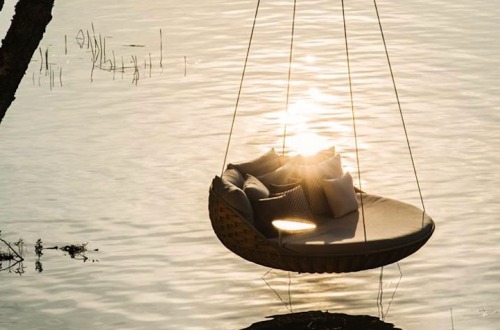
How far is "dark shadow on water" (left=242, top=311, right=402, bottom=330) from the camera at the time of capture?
12.8 metres

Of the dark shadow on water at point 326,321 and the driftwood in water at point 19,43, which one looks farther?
the dark shadow on water at point 326,321

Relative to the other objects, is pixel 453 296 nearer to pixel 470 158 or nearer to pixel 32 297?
pixel 32 297

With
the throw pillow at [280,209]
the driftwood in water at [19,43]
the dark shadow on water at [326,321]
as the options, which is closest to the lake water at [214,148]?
the dark shadow on water at [326,321]

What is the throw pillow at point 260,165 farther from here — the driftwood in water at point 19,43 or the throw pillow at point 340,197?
the driftwood in water at point 19,43

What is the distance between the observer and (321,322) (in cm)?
1296

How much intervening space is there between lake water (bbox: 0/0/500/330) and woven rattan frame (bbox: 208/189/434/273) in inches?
24.0

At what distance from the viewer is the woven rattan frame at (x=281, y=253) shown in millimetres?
12436

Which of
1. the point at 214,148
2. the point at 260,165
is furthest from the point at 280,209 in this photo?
the point at 214,148

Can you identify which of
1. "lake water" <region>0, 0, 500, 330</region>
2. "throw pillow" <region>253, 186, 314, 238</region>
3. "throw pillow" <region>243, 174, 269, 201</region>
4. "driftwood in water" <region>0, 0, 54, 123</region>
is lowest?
"lake water" <region>0, 0, 500, 330</region>

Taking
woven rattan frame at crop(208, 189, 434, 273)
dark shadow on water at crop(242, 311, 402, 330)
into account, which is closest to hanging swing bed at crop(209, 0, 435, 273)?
woven rattan frame at crop(208, 189, 434, 273)

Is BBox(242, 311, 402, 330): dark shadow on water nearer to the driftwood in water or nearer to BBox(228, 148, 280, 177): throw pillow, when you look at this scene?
BBox(228, 148, 280, 177): throw pillow

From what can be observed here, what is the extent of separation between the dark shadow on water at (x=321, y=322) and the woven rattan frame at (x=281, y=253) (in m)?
0.52

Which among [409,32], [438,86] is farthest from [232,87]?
[409,32]

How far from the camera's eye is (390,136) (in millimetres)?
18922
